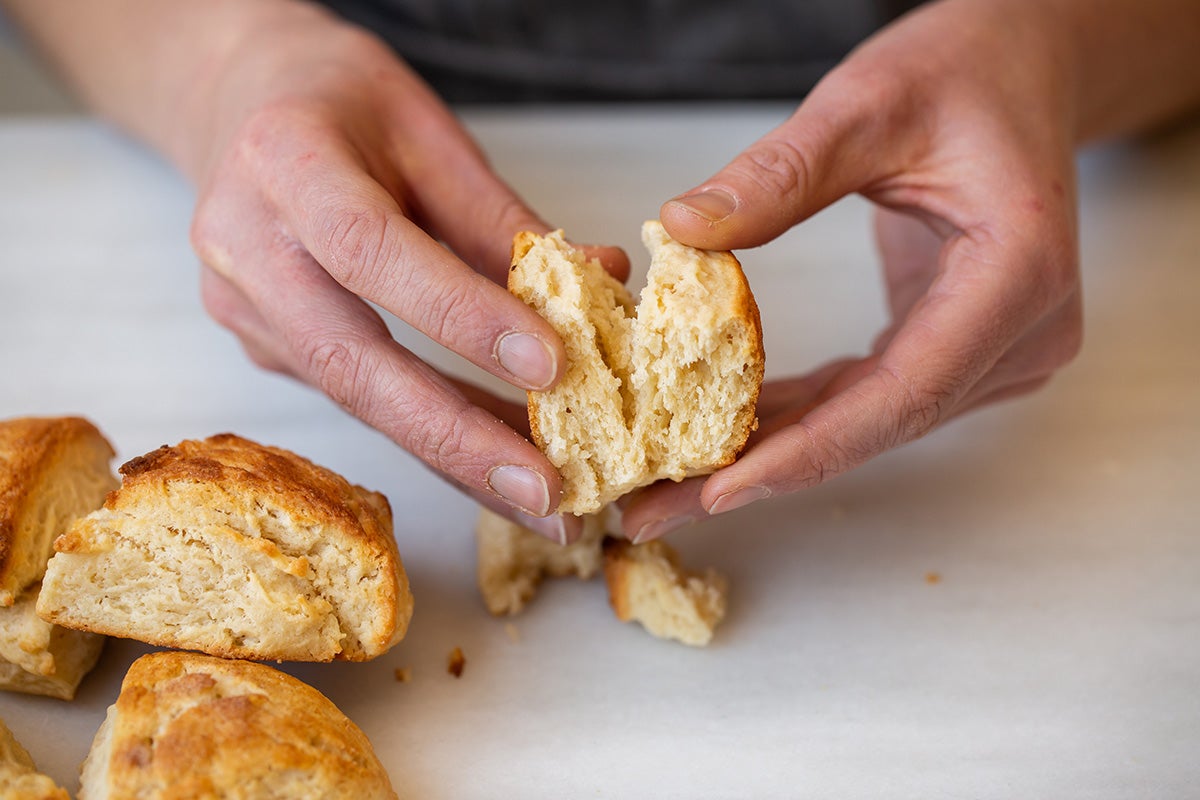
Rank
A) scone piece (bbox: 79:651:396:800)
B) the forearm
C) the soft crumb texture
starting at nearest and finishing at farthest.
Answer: scone piece (bbox: 79:651:396:800) → the soft crumb texture → the forearm

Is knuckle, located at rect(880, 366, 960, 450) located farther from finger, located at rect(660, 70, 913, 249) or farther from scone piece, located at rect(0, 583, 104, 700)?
scone piece, located at rect(0, 583, 104, 700)

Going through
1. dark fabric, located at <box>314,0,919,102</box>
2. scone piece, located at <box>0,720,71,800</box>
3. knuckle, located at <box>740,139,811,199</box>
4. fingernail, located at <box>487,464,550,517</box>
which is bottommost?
scone piece, located at <box>0,720,71,800</box>

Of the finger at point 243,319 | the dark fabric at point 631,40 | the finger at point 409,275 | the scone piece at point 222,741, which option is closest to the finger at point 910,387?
the finger at point 409,275

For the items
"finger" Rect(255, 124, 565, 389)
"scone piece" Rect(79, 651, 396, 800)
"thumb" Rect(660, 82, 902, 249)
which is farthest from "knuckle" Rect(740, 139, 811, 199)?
"scone piece" Rect(79, 651, 396, 800)

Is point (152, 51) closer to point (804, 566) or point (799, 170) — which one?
point (799, 170)

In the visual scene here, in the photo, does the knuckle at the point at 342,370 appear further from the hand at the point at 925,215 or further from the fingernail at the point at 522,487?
the hand at the point at 925,215

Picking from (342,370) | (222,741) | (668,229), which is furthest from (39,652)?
(668,229)
